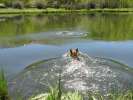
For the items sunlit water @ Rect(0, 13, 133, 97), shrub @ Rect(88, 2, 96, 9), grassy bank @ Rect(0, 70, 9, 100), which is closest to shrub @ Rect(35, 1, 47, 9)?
shrub @ Rect(88, 2, 96, 9)

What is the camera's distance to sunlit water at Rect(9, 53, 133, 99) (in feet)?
59.2

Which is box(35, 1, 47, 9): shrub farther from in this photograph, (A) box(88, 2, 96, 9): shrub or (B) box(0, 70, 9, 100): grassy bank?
(B) box(0, 70, 9, 100): grassy bank

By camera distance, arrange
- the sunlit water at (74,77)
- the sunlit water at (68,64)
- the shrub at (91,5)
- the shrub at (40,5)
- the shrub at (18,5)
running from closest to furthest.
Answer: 1. the sunlit water at (74,77)
2. the sunlit water at (68,64)
3. the shrub at (18,5)
4. the shrub at (40,5)
5. the shrub at (91,5)

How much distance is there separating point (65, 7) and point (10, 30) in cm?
4732

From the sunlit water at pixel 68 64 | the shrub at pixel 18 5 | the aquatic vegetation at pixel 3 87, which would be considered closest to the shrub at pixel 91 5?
the shrub at pixel 18 5

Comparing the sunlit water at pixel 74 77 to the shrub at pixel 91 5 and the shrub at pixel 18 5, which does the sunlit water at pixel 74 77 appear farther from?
the shrub at pixel 91 5

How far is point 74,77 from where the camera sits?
66.9ft

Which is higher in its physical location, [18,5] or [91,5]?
[18,5]

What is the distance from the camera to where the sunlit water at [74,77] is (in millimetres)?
18031

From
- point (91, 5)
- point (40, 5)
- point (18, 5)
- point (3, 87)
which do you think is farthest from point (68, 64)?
point (91, 5)

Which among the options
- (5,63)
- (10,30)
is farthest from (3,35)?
(5,63)

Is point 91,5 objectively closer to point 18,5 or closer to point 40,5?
point 40,5

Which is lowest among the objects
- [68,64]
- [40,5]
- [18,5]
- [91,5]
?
[68,64]

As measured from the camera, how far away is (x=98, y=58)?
2616 centimetres
